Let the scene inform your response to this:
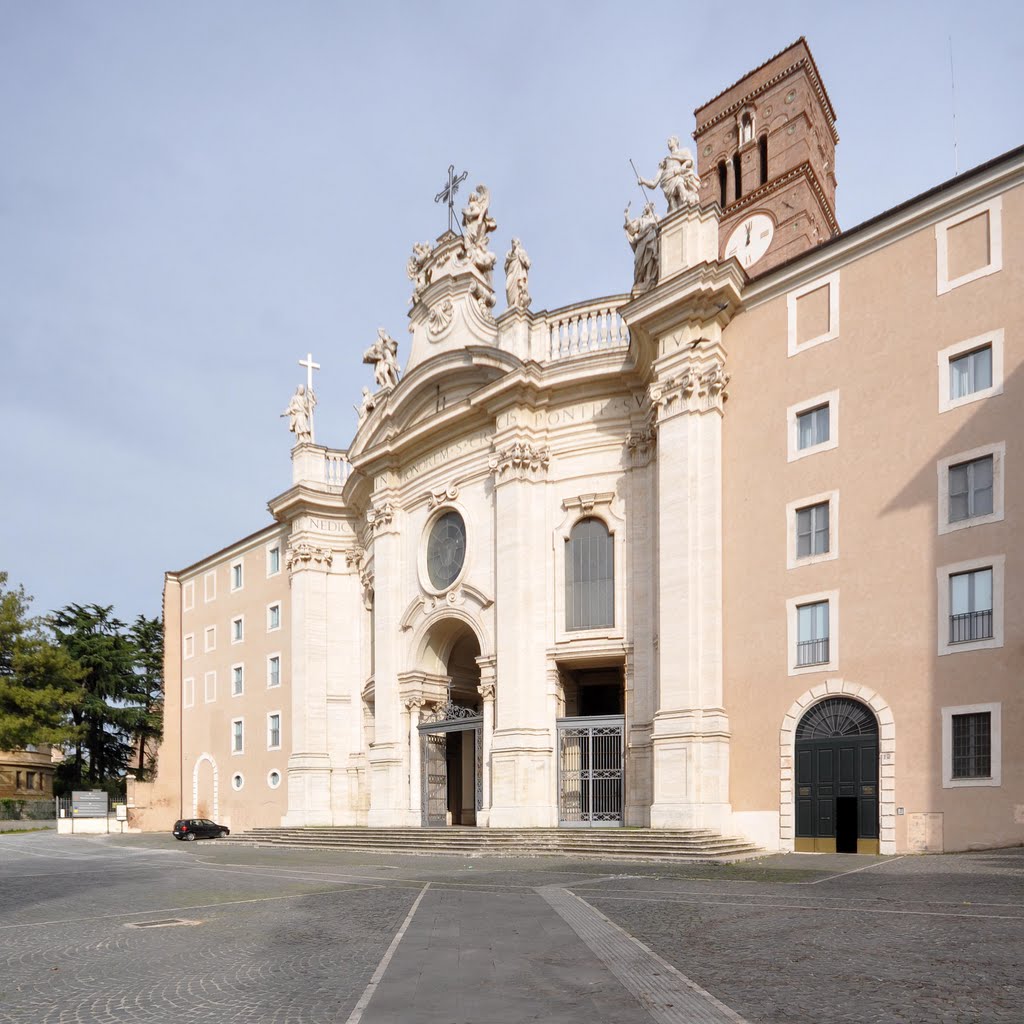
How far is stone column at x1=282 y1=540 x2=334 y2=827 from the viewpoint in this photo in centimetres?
3906

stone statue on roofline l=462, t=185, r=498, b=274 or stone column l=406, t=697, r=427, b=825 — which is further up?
stone statue on roofline l=462, t=185, r=498, b=274

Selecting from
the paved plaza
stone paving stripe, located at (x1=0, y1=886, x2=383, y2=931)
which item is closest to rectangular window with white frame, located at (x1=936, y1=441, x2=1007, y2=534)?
the paved plaza

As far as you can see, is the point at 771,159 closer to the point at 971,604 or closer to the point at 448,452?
the point at 448,452

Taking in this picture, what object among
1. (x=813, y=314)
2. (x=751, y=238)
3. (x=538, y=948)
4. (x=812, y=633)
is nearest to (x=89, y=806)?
(x=812, y=633)

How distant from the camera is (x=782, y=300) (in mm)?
26016

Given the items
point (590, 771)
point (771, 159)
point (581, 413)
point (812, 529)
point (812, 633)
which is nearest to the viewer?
point (812, 633)

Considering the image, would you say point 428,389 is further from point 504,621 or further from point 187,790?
point 187,790

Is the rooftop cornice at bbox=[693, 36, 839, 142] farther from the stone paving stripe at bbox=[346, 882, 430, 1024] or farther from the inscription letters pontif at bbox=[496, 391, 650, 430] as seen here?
the stone paving stripe at bbox=[346, 882, 430, 1024]

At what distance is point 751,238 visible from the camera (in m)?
46.9

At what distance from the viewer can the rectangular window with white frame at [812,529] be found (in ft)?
78.1

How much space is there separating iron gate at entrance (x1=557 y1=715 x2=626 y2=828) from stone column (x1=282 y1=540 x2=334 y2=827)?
44.4 feet

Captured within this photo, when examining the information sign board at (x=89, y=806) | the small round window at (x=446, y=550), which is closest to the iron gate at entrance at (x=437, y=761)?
the small round window at (x=446, y=550)

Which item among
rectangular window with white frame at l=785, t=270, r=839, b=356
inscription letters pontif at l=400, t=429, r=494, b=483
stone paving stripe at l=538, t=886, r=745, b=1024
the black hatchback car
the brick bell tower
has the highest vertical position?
the brick bell tower

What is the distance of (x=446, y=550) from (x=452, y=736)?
25.3 ft
